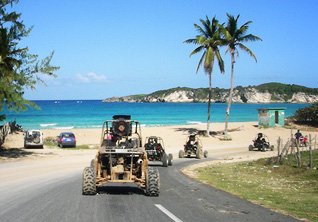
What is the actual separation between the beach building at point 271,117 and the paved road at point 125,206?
5065 centimetres

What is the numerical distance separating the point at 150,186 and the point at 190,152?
22399 millimetres

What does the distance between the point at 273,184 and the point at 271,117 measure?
154 ft

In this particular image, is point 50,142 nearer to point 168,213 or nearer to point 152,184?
point 152,184

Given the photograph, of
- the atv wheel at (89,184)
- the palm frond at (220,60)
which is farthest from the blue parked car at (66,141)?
the atv wheel at (89,184)

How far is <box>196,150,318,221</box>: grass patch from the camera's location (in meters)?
13.5

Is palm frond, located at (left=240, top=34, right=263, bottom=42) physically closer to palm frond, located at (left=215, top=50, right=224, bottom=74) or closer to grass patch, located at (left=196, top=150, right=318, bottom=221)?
palm frond, located at (left=215, top=50, right=224, bottom=74)

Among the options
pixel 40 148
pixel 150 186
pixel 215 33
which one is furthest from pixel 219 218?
pixel 215 33

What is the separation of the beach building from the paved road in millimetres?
50646

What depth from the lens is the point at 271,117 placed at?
65062mm

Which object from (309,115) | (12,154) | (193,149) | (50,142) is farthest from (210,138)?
(12,154)

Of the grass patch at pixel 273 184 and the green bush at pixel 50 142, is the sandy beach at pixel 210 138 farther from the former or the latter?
the grass patch at pixel 273 184

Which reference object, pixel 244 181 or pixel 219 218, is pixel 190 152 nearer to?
pixel 244 181

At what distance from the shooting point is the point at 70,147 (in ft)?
146

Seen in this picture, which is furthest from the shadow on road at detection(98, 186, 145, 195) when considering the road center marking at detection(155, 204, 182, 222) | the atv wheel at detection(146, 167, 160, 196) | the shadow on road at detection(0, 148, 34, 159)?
the shadow on road at detection(0, 148, 34, 159)
